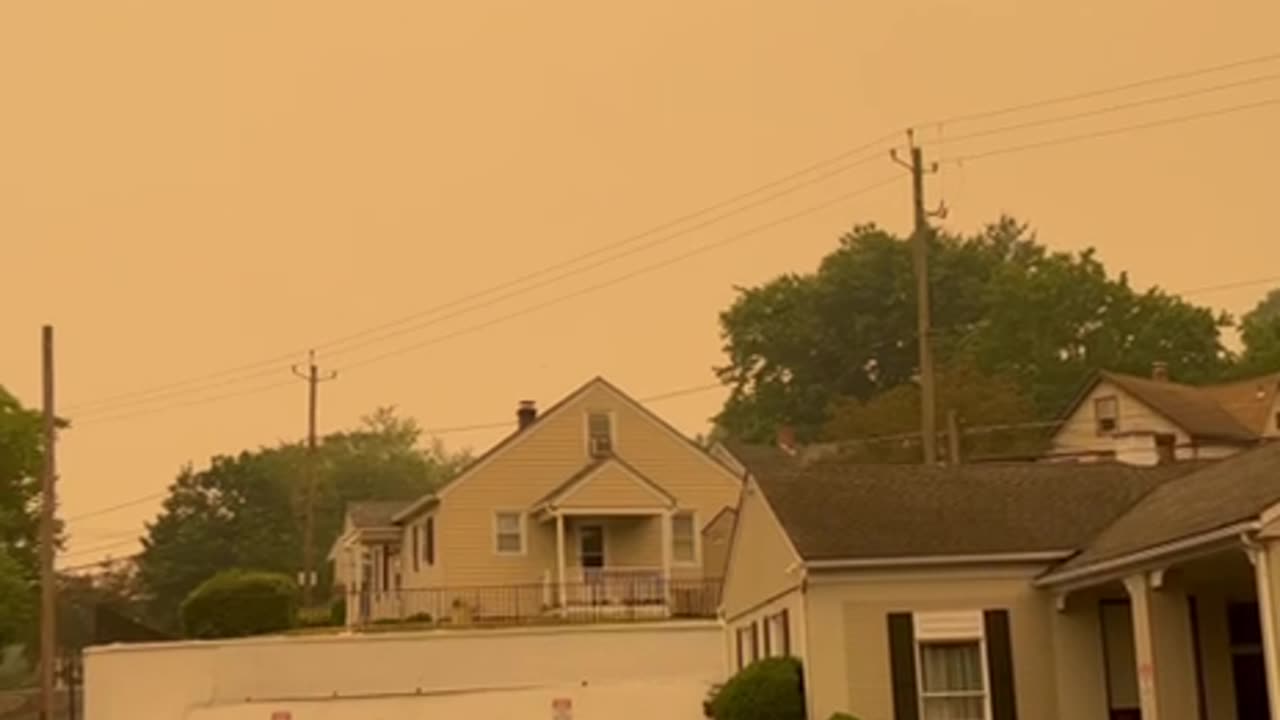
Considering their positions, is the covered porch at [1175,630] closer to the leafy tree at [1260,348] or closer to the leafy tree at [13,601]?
the leafy tree at [13,601]

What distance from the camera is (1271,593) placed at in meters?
28.7

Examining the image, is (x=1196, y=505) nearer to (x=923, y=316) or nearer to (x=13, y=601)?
(x=923, y=316)

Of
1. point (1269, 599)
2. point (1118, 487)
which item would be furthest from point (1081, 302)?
point (1269, 599)

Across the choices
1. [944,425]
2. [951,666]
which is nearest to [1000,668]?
[951,666]

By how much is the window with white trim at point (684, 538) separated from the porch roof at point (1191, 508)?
25565 mm

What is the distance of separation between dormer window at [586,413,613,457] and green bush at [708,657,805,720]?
85.9 ft

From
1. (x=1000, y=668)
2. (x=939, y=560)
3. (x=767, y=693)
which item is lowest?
(x=767, y=693)

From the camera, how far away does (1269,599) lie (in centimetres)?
2867

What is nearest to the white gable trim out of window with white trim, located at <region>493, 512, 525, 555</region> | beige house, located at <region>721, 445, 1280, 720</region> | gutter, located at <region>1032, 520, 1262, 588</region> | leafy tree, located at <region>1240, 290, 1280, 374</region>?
window with white trim, located at <region>493, 512, 525, 555</region>

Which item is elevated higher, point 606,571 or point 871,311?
point 871,311

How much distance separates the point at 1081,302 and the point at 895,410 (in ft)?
65.5

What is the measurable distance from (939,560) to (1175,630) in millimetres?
4004

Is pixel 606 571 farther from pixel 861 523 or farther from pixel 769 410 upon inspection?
pixel 769 410

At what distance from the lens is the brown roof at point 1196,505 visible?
29922mm
